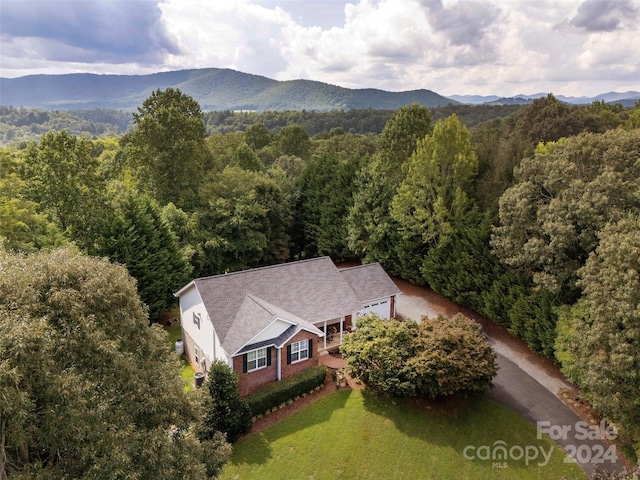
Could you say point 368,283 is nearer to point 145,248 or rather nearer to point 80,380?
point 145,248

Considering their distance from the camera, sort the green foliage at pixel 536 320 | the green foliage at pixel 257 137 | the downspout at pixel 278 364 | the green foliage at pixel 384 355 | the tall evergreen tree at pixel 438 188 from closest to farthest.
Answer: the green foliage at pixel 384 355
the downspout at pixel 278 364
the green foliage at pixel 536 320
the tall evergreen tree at pixel 438 188
the green foliage at pixel 257 137

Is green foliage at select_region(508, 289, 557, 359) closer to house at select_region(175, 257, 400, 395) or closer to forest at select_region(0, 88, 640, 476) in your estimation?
forest at select_region(0, 88, 640, 476)

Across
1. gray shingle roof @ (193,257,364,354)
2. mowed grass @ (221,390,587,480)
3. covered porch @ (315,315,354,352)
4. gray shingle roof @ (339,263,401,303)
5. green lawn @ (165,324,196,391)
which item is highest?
gray shingle roof @ (193,257,364,354)

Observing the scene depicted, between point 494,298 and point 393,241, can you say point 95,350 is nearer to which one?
point 494,298

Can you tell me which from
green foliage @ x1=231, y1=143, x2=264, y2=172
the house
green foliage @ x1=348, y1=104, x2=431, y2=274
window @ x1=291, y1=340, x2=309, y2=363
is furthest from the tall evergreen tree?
green foliage @ x1=231, y1=143, x2=264, y2=172

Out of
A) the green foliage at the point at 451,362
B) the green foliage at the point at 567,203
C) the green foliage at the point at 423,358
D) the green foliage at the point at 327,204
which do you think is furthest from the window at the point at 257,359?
the green foliage at the point at 327,204

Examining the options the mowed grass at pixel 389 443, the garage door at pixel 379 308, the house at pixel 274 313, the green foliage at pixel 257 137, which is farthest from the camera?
the green foliage at pixel 257 137

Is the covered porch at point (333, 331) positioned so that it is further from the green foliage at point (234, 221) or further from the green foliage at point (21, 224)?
the green foliage at point (21, 224)
